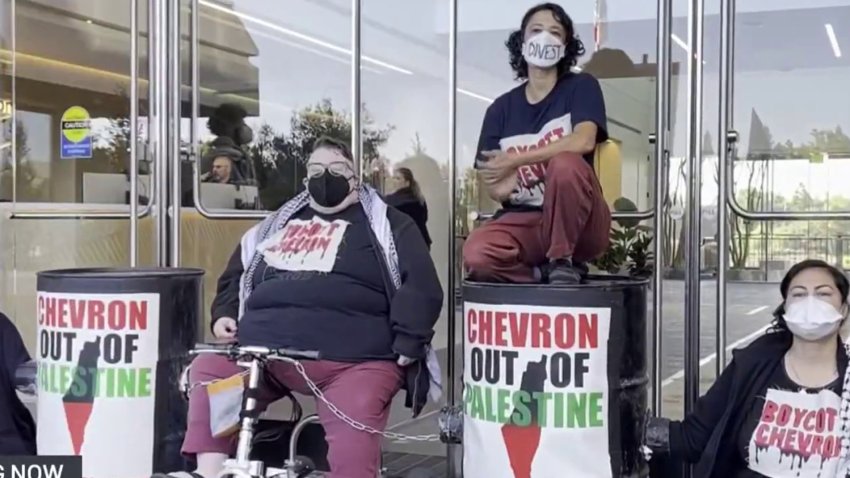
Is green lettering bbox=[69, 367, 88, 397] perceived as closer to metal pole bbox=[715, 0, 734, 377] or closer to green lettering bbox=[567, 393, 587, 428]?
green lettering bbox=[567, 393, 587, 428]

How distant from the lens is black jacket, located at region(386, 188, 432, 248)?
5.15 metres

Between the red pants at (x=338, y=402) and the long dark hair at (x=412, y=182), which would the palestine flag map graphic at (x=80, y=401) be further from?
the long dark hair at (x=412, y=182)

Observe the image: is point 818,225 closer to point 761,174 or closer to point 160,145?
point 761,174

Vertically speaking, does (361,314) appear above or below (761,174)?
below

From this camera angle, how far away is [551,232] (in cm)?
301

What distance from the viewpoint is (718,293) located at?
3578mm

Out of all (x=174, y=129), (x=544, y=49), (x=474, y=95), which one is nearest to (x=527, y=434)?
(x=544, y=49)

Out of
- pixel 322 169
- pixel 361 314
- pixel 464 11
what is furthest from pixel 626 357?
pixel 464 11

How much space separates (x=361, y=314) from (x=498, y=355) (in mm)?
450

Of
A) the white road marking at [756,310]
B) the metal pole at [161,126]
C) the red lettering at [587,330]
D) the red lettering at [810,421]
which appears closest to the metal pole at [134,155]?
the metal pole at [161,126]

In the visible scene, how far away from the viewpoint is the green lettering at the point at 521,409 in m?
2.83

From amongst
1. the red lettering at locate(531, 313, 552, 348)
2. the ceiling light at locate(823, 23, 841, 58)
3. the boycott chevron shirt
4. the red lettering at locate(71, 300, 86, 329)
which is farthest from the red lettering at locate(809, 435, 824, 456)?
the ceiling light at locate(823, 23, 841, 58)

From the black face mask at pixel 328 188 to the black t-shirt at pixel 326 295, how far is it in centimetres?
7

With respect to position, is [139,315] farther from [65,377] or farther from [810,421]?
[810,421]
